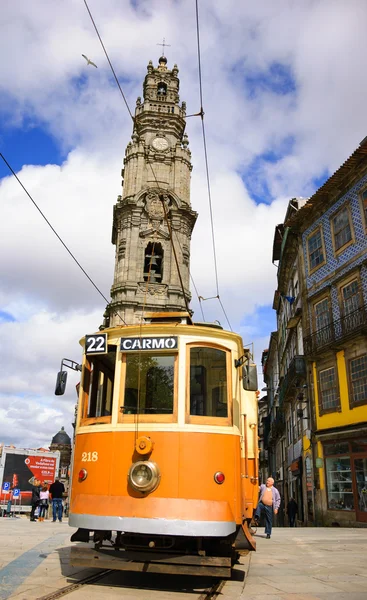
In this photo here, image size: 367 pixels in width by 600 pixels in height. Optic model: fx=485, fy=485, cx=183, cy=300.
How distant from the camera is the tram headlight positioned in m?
5.44

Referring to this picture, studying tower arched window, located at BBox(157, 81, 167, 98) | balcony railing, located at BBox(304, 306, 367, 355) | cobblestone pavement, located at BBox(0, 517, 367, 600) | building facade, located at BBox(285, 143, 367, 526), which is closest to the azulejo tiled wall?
building facade, located at BBox(285, 143, 367, 526)

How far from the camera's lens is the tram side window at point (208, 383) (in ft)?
19.8

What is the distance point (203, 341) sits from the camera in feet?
20.6

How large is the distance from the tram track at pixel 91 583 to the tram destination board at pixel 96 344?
2702mm

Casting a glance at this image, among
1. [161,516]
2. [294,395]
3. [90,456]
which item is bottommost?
[161,516]

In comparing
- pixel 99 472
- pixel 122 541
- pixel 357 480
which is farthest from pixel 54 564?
pixel 357 480

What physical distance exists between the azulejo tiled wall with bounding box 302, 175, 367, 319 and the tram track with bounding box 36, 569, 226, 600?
1440 cm

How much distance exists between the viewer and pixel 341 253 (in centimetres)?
2033

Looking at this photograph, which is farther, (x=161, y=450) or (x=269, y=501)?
(x=269, y=501)

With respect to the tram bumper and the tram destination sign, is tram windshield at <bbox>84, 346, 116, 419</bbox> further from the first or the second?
the tram bumper

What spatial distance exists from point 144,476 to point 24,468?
2432 centimetres

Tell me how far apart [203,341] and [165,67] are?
5073cm

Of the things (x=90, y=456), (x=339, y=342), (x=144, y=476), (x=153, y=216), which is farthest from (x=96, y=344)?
(x=153, y=216)

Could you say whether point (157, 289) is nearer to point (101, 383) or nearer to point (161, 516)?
point (101, 383)
